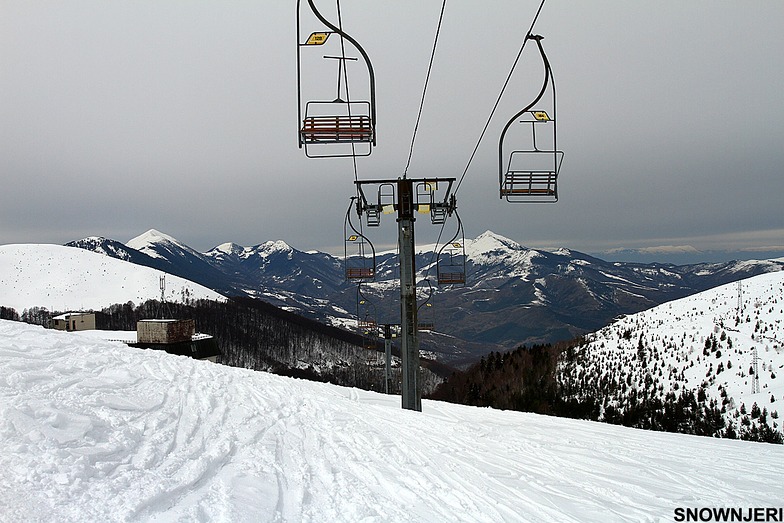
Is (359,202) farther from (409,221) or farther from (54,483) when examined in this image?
(54,483)

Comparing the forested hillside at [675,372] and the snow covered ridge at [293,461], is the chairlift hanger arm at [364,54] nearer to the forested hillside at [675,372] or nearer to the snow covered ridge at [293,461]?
the snow covered ridge at [293,461]

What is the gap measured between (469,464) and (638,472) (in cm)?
241

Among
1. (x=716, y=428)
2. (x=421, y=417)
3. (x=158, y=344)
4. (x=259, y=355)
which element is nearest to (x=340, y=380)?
(x=259, y=355)

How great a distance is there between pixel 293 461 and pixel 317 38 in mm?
4954

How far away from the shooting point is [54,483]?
4809 mm

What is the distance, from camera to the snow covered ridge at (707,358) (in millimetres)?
21861

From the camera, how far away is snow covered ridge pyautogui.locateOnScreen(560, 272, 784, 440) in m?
21.9

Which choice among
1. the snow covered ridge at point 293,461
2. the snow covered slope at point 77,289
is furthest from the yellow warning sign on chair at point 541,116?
the snow covered slope at point 77,289

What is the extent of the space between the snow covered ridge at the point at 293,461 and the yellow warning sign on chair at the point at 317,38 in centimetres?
471

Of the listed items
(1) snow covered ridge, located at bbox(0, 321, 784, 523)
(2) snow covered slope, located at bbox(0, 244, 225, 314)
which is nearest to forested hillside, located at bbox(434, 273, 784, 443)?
(1) snow covered ridge, located at bbox(0, 321, 784, 523)

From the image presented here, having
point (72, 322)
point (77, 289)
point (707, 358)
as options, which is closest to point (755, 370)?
point (707, 358)

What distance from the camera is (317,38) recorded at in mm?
5531

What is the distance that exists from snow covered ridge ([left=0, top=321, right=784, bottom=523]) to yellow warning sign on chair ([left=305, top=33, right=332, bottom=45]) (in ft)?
15.5

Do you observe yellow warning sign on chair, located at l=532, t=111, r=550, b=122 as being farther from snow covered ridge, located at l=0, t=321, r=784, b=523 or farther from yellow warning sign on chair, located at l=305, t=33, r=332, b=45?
snow covered ridge, located at l=0, t=321, r=784, b=523
